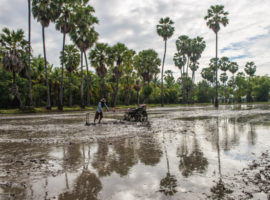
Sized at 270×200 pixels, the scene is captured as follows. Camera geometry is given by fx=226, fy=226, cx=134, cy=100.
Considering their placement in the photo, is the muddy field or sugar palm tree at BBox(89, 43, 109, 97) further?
sugar palm tree at BBox(89, 43, 109, 97)

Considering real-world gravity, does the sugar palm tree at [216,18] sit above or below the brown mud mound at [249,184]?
above

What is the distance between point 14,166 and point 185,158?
4274mm

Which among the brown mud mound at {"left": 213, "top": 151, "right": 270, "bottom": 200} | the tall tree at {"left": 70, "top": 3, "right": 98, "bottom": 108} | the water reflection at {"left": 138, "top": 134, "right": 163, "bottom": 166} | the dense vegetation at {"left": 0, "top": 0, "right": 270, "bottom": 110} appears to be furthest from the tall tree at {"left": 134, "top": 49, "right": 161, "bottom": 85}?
the brown mud mound at {"left": 213, "top": 151, "right": 270, "bottom": 200}

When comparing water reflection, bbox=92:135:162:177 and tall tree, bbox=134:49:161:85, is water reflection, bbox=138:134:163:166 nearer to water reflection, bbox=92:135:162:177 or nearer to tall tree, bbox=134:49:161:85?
water reflection, bbox=92:135:162:177

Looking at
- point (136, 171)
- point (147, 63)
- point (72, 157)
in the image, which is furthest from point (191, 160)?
point (147, 63)

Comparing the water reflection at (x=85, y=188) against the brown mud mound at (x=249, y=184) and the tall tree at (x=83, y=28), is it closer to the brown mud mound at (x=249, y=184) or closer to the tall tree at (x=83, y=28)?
the brown mud mound at (x=249, y=184)

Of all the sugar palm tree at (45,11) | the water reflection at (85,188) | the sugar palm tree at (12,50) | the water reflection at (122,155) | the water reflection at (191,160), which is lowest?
the water reflection at (85,188)

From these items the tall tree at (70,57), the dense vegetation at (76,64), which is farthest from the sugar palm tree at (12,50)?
the tall tree at (70,57)

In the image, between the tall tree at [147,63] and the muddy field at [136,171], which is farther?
the tall tree at [147,63]

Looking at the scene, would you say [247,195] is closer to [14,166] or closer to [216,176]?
[216,176]

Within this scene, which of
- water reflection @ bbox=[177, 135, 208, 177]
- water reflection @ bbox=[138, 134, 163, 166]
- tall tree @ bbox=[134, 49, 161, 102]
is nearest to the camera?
water reflection @ bbox=[177, 135, 208, 177]

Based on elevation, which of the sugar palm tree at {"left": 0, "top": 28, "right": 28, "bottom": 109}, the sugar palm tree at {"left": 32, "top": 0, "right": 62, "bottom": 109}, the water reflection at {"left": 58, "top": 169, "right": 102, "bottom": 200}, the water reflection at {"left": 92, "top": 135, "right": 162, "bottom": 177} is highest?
the sugar palm tree at {"left": 32, "top": 0, "right": 62, "bottom": 109}

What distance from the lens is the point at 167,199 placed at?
355 cm

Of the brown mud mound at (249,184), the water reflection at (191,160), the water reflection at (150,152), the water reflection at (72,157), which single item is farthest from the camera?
the water reflection at (150,152)
